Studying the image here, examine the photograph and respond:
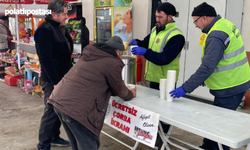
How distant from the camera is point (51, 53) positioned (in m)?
2.63

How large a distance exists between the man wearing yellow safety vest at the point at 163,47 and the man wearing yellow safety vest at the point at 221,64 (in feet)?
1.48

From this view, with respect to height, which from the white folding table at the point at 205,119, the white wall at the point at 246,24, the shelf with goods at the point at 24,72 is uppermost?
the white wall at the point at 246,24

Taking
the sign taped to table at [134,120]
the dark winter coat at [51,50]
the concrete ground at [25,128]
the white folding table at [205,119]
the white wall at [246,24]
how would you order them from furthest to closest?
1. the white wall at [246,24]
2. the concrete ground at [25,128]
3. the dark winter coat at [51,50]
4. the sign taped to table at [134,120]
5. the white folding table at [205,119]

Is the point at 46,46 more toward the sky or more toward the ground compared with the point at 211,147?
more toward the sky

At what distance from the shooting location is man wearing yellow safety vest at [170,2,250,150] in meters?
2.20

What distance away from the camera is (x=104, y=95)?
6.86 ft

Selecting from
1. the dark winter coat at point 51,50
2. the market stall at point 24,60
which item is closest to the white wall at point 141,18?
the market stall at point 24,60

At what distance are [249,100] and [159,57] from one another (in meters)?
2.93

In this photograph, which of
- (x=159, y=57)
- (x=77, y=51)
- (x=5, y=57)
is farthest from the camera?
(x=5, y=57)

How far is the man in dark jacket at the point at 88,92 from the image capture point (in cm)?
193

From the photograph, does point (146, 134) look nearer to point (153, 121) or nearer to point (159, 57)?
point (153, 121)

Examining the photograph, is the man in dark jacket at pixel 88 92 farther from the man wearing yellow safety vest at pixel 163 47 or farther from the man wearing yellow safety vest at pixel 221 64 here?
the man wearing yellow safety vest at pixel 163 47

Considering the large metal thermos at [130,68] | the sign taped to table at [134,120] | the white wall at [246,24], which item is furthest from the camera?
the large metal thermos at [130,68]

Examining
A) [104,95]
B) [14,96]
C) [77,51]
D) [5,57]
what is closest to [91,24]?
[77,51]
